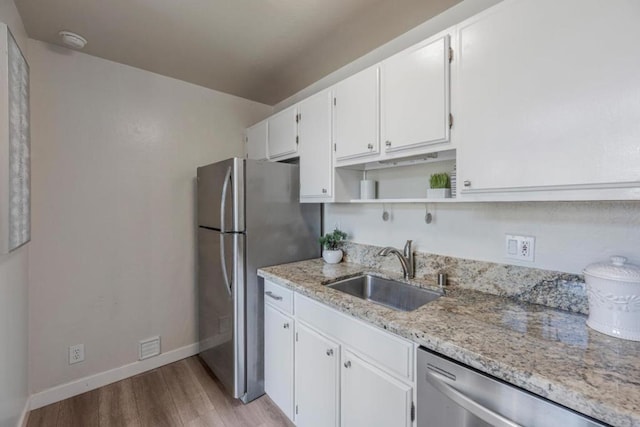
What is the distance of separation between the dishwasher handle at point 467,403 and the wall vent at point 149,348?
2.31 m

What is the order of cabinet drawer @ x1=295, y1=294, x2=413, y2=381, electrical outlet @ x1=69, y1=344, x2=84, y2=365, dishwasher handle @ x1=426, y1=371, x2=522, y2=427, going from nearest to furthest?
dishwasher handle @ x1=426, y1=371, x2=522, y2=427 < cabinet drawer @ x1=295, y1=294, x2=413, y2=381 < electrical outlet @ x1=69, y1=344, x2=84, y2=365

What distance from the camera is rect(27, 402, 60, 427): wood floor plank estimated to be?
1779mm

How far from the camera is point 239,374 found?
1928 millimetres

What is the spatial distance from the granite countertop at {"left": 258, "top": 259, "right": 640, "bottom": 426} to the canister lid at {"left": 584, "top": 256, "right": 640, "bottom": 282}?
0.69 feet

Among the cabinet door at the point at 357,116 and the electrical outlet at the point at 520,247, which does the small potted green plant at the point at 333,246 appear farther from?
the electrical outlet at the point at 520,247


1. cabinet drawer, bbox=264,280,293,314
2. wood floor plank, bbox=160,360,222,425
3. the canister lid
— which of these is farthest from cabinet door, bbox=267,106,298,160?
wood floor plank, bbox=160,360,222,425

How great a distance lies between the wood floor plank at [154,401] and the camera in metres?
1.81

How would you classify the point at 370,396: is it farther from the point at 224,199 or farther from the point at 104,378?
the point at 104,378

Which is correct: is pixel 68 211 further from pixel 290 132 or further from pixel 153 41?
pixel 290 132

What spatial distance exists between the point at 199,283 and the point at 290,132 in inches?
60.9

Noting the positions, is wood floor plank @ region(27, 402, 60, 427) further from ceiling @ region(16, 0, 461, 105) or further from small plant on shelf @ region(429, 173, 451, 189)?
small plant on shelf @ region(429, 173, 451, 189)

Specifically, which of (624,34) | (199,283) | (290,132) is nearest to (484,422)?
(624,34)

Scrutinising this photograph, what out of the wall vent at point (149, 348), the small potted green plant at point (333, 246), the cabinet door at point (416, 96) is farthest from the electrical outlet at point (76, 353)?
the cabinet door at point (416, 96)

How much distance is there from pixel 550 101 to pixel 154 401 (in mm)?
2812
